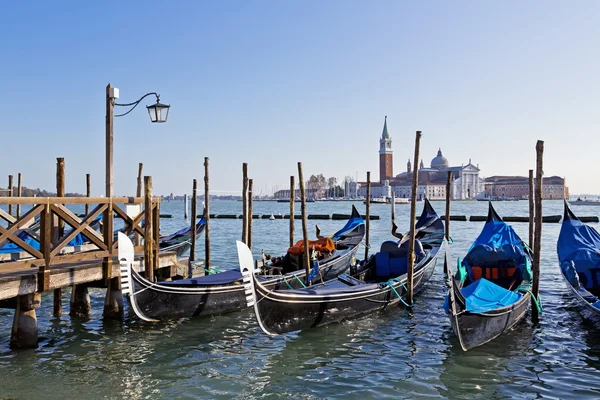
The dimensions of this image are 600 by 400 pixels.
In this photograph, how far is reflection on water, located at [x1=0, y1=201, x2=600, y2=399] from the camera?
498cm

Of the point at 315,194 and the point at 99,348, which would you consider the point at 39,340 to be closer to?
the point at 99,348

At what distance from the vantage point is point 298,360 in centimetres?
586

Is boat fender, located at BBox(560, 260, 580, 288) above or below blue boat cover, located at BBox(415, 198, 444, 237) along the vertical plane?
below

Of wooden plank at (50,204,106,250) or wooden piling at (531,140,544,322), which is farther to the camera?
wooden piling at (531,140,544,322)

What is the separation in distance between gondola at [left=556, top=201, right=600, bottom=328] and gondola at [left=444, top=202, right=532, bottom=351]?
0.64m

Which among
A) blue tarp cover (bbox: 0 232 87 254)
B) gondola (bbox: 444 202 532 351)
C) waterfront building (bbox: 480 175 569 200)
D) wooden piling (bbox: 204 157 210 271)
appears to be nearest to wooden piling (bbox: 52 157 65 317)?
blue tarp cover (bbox: 0 232 87 254)

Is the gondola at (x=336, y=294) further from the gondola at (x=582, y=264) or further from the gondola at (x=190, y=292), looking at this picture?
the gondola at (x=582, y=264)

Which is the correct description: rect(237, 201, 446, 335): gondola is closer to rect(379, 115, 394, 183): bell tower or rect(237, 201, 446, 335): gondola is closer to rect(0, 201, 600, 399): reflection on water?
rect(0, 201, 600, 399): reflection on water

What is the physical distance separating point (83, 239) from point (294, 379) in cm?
712

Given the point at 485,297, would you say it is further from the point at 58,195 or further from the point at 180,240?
the point at 180,240

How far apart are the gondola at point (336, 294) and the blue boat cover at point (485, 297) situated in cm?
105

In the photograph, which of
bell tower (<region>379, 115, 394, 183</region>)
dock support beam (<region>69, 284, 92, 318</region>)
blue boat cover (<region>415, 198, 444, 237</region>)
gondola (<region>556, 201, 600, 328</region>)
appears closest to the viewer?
gondola (<region>556, 201, 600, 328</region>)

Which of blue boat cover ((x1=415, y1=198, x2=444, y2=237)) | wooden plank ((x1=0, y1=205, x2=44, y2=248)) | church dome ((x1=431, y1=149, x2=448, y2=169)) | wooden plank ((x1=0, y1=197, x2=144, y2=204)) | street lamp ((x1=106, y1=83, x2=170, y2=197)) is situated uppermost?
church dome ((x1=431, y1=149, x2=448, y2=169))

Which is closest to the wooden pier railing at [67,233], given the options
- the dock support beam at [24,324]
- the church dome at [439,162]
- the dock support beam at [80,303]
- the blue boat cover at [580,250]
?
the dock support beam at [24,324]
